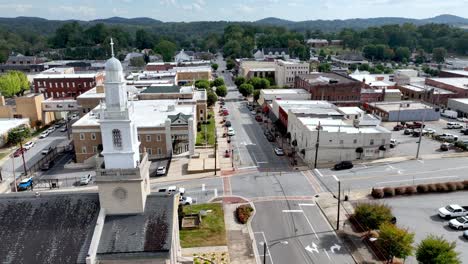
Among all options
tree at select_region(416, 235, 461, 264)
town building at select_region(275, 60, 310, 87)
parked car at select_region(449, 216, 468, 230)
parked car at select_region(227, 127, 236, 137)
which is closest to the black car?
parked car at select_region(449, 216, 468, 230)

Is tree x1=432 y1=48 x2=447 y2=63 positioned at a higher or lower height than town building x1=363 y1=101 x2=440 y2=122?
higher

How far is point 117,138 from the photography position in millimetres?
24750

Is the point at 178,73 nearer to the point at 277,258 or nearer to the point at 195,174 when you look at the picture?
the point at 195,174

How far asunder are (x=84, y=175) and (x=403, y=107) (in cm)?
6990

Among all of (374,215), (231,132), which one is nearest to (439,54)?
(231,132)

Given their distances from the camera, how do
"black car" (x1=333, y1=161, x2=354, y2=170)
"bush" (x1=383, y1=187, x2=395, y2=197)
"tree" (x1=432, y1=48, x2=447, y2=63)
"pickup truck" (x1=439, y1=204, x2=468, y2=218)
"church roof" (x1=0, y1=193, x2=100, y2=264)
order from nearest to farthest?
"church roof" (x1=0, y1=193, x2=100, y2=264) → "pickup truck" (x1=439, y1=204, x2=468, y2=218) → "bush" (x1=383, y1=187, x2=395, y2=197) → "black car" (x1=333, y1=161, x2=354, y2=170) → "tree" (x1=432, y1=48, x2=447, y2=63)

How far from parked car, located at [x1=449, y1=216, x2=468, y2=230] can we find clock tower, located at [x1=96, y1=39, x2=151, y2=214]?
3142cm

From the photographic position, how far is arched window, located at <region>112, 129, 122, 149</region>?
24.6 metres

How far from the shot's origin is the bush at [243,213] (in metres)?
37.8

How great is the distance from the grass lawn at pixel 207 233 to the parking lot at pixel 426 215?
1763 centimetres

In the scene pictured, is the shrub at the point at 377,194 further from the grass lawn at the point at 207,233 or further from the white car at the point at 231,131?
the white car at the point at 231,131

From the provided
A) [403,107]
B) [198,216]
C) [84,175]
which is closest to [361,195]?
[198,216]

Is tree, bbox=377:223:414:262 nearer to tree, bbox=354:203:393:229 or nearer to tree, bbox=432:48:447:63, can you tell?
tree, bbox=354:203:393:229

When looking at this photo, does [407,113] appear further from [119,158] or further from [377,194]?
[119,158]
